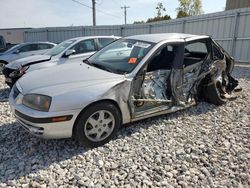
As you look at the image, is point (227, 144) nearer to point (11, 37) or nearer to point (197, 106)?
Answer: point (197, 106)

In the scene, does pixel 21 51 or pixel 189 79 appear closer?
pixel 189 79

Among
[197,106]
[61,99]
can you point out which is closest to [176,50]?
[197,106]

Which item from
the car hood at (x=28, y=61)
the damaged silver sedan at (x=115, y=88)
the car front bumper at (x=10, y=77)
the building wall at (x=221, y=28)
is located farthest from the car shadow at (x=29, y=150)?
the building wall at (x=221, y=28)

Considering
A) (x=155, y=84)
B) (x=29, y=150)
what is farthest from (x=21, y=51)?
(x=155, y=84)

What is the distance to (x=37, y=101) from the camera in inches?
116

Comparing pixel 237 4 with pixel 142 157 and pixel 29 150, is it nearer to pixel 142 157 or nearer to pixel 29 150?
pixel 142 157

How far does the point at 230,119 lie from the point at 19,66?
17.4ft

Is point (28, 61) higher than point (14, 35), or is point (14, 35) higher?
point (14, 35)

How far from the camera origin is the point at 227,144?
3414 millimetres

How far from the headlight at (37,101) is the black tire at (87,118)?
0.45 metres

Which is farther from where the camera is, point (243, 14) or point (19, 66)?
point (243, 14)

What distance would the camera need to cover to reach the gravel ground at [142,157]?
2.62 meters

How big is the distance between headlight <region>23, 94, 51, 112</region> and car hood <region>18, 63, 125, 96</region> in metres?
0.07

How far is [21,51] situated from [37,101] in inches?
312
